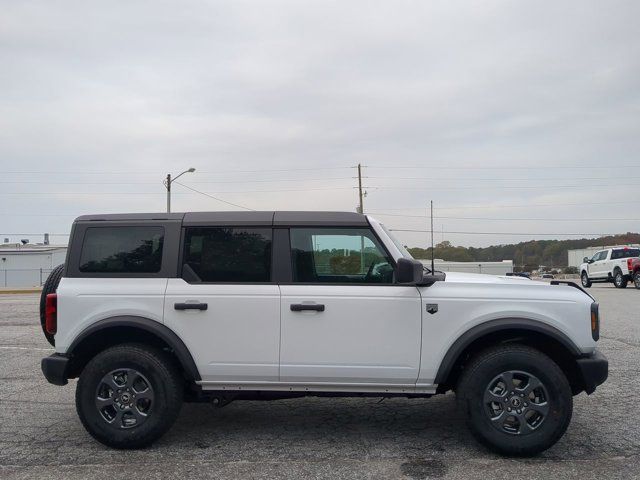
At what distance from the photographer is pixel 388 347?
4.41 metres

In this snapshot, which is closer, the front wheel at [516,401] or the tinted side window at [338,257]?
the front wheel at [516,401]

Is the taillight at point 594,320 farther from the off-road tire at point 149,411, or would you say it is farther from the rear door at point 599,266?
the rear door at point 599,266

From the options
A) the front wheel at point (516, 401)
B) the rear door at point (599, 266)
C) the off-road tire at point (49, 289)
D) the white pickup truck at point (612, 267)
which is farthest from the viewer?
the rear door at point (599, 266)

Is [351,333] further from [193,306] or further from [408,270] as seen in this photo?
[193,306]

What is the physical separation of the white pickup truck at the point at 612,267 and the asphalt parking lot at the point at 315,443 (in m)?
21.1

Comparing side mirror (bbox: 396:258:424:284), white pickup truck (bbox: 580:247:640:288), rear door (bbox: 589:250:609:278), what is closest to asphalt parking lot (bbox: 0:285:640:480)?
side mirror (bbox: 396:258:424:284)

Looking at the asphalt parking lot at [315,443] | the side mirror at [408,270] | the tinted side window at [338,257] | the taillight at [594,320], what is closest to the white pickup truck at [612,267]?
the asphalt parking lot at [315,443]

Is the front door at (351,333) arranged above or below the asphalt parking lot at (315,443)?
above

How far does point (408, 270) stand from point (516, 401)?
128 cm

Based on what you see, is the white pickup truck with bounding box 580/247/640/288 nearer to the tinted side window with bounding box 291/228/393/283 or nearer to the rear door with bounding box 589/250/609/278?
the rear door with bounding box 589/250/609/278

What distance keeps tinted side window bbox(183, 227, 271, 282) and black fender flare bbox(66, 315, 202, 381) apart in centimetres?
50

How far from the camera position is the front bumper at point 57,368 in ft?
15.0

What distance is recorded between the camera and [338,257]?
4.65 meters

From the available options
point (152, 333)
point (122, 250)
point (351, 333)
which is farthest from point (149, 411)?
point (351, 333)
